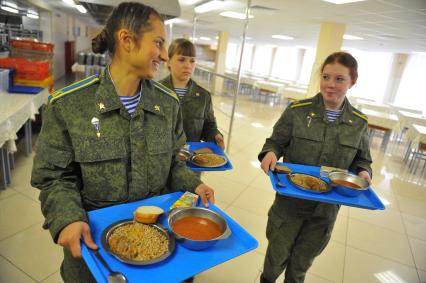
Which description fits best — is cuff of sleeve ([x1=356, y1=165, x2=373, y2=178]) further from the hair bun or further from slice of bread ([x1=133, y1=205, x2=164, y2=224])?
the hair bun

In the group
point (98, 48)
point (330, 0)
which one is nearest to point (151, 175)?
point (98, 48)

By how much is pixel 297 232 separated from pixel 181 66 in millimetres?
1258

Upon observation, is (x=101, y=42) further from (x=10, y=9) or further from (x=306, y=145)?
(x=10, y=9)

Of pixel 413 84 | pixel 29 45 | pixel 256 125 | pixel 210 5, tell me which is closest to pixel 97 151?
pixel 29 45

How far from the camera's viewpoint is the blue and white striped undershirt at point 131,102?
0.94 m

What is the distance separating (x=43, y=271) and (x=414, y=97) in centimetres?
1170

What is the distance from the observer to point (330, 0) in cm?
354

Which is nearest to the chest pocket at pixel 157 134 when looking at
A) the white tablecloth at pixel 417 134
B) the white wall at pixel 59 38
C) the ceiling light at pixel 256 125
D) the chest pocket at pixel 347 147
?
the chest pocket at pixel 347 147

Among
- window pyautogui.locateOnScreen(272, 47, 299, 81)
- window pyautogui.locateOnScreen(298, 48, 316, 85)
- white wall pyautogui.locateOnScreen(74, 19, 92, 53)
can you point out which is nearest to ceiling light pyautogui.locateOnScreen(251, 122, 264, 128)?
white wall pyautogui.locateOnScreen(74, 19, 92, 53)

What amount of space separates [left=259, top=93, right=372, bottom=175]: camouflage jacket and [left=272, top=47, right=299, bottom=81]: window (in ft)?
45.8

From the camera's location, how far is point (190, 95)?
1.91m

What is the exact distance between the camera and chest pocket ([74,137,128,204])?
0.86m

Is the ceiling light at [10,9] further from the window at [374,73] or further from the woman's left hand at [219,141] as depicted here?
the window at [374,73]

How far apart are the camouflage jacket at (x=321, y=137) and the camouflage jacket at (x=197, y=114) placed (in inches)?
23.7
